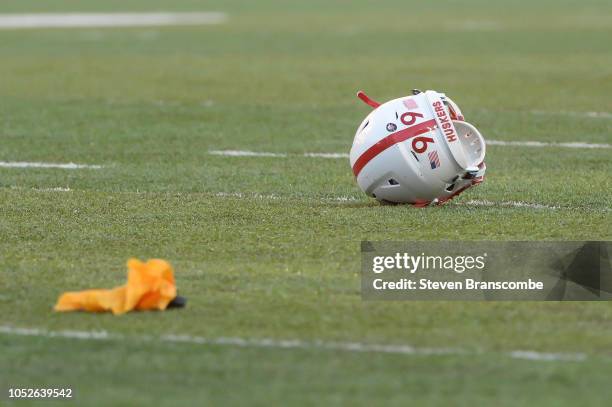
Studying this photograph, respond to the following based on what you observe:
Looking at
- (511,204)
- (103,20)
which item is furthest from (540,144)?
(103,20)

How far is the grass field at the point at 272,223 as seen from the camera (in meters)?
5.63

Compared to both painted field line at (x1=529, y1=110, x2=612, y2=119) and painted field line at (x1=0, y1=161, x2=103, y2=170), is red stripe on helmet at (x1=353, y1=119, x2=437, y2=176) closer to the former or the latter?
painted field line at (x1=0, y1=161, x2=103, y2=170)

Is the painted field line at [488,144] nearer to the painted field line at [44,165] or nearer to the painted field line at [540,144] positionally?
the painted field line at [540,144]

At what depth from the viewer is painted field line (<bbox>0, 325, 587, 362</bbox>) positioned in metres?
5.85

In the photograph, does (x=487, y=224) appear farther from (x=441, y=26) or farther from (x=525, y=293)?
(x=441, y=26)

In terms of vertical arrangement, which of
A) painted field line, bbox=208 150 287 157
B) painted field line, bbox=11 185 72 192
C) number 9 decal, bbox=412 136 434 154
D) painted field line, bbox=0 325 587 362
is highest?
number 9 decal, bbox=412 136 434 154

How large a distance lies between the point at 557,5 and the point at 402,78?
70.8 ft

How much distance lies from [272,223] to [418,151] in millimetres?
1044

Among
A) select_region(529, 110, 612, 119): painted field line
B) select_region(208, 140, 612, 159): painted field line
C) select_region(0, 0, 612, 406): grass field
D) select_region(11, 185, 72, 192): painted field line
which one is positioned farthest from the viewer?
Result: select_region(529, 110, 612, 119): painted field line

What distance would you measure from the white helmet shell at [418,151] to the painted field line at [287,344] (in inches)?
119

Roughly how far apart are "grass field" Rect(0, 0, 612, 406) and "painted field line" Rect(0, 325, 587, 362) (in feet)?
0.16

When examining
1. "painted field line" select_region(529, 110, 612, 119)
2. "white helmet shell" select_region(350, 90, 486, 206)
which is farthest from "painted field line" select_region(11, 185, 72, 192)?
"painted field line" select_region(529, 110, 612, 119)

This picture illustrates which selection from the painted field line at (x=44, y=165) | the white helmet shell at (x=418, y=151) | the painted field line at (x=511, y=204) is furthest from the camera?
the painted field line at (x=44, y=165)

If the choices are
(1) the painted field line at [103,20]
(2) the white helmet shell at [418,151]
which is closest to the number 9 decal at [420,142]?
(2) the white helmet shell at [418,151]
